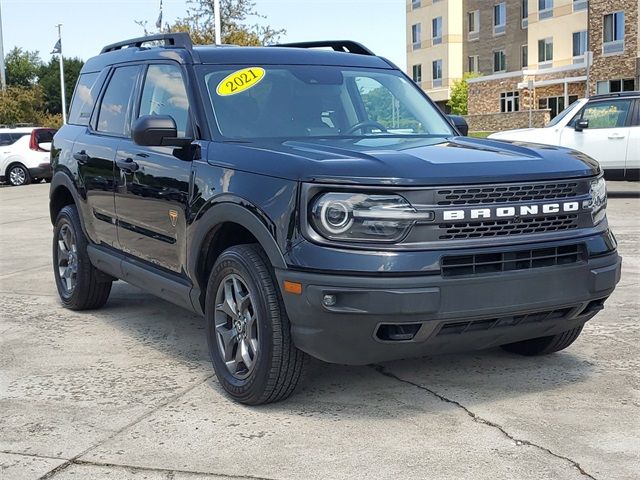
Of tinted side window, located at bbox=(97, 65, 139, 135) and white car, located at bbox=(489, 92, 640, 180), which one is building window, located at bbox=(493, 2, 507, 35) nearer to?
white car, located at bbox=(489, 92, 640, 180)

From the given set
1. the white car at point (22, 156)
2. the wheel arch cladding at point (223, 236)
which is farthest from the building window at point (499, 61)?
the wheel arch cladding at point (223, 236)

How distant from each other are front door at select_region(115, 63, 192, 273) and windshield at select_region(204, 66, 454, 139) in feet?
0.89

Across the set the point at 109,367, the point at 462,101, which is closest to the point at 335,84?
the point at 109,367

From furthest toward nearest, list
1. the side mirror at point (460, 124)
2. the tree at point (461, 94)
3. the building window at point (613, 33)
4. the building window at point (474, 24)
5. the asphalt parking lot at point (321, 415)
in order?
the building window at point (474, 24) < the tree at point (461, 94) < the building window at point (613, 33) < the side mirror at point (460, 124) < the asphalt parking lot at point (321, 415)

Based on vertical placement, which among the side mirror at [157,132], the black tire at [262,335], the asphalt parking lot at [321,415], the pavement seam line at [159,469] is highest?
the side mirror at [157,132]

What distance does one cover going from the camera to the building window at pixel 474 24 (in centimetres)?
5459

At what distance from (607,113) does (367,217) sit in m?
12.8

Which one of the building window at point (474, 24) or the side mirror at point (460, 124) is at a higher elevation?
the building window at point (474, 24)

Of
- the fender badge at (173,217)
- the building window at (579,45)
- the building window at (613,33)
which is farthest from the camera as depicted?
the building window at (579,45)

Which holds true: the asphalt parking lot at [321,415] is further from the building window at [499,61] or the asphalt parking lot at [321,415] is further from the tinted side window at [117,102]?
the building window at [499,61]

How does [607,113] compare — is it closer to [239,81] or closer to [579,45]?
[239,81]

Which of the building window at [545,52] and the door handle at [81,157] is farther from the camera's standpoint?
the building window at [545,52]

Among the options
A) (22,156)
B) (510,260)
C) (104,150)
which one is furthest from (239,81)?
(22,156)

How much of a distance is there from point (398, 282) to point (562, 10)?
141 ft
